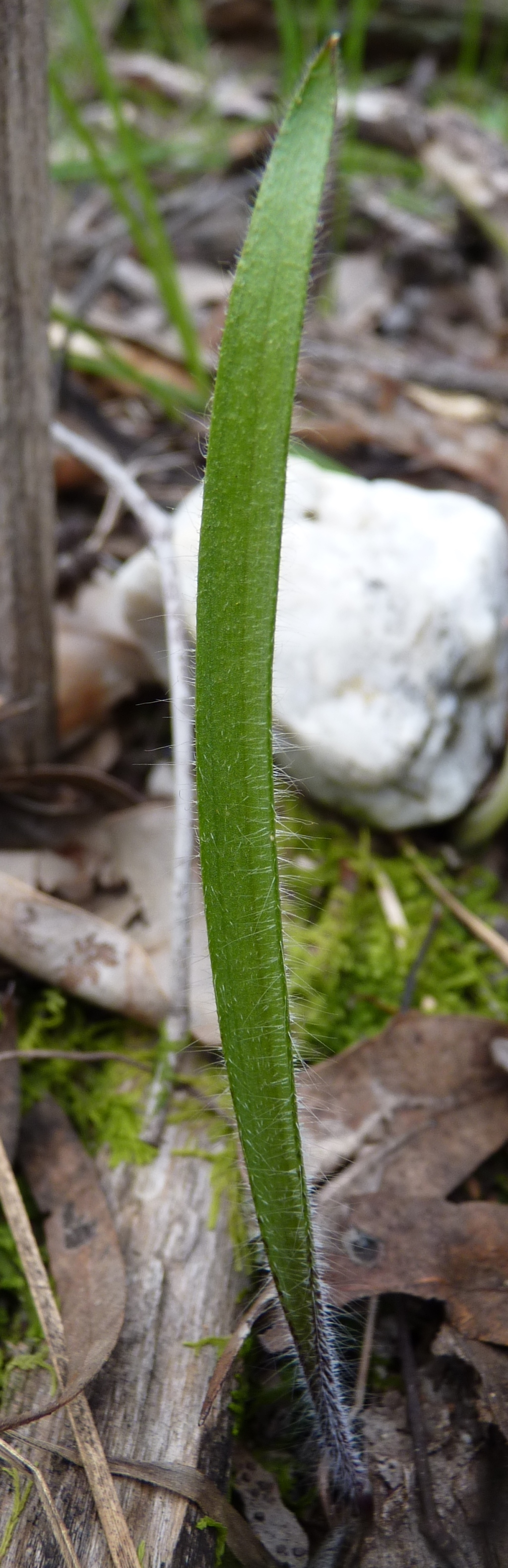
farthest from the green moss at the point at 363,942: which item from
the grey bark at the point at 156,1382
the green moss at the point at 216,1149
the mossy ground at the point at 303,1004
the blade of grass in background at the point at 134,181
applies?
the blade of grass in background at the point at 134,181

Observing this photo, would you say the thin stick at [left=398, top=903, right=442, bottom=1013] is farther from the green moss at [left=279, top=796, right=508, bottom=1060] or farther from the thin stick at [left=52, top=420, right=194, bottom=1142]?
the thin stick at [left=52, top=420, right=194, bottom=1142]

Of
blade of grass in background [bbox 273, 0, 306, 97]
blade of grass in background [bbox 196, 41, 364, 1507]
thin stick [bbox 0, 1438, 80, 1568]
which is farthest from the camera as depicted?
blade of grass in background [bbox 273, 0, 306, 97]

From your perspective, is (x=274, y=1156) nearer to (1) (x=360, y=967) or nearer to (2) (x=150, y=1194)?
(2) (x=150, y=1194)

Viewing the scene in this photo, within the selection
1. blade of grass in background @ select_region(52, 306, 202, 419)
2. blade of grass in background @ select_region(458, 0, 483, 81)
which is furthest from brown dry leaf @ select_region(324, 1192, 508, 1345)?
blade of grass in background @ select_region(458, 0, 483, 81)

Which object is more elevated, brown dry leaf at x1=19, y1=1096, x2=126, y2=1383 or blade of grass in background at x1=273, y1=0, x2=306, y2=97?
blade of grass in background at x1=273, y1=0, x2=306, y2=97

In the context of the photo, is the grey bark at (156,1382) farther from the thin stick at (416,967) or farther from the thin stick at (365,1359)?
the thin stick at (416,967)

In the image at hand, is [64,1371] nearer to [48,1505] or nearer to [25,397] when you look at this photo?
[48,1505]

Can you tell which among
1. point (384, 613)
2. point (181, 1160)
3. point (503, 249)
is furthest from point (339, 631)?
point (503, 249)

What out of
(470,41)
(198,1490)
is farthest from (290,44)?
(198,1490)
